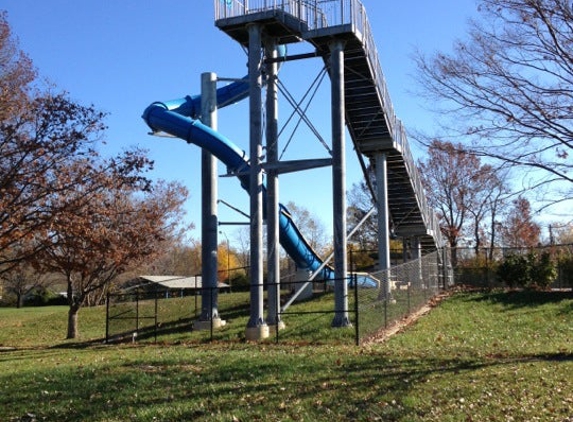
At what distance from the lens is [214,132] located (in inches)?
922

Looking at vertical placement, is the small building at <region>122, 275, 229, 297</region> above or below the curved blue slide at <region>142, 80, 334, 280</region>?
below

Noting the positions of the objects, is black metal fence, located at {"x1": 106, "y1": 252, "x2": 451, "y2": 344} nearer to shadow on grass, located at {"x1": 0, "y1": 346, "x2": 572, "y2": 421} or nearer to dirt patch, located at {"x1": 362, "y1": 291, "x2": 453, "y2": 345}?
dirt patch, located at {"x1": 362, "y1": 291, "x2": 453, "y2": 345}

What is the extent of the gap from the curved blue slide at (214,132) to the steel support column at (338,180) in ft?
12.0

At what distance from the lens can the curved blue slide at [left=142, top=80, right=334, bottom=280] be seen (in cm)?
2314

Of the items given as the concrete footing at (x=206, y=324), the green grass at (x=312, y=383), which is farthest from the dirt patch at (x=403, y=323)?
the concrete footing at (x=206, y=324)

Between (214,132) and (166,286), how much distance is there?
1716 inches

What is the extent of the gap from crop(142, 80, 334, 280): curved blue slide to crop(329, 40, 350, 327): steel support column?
A: 366 centimetres

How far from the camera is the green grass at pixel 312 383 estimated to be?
8844mm

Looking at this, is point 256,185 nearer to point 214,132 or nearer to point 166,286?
point 214,132

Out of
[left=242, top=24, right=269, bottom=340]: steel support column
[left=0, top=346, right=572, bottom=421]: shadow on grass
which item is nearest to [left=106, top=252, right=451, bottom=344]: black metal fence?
[left=242, top=24, right=269, bottom=340]: steel support column

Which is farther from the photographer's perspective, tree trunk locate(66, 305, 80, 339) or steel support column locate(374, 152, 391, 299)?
tree trunk locate(66, 305, 80, 339)

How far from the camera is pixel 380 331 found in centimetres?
1902

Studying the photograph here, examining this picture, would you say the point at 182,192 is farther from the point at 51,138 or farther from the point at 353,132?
the point at 51,138

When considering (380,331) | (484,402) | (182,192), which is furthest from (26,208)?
(182,192)
